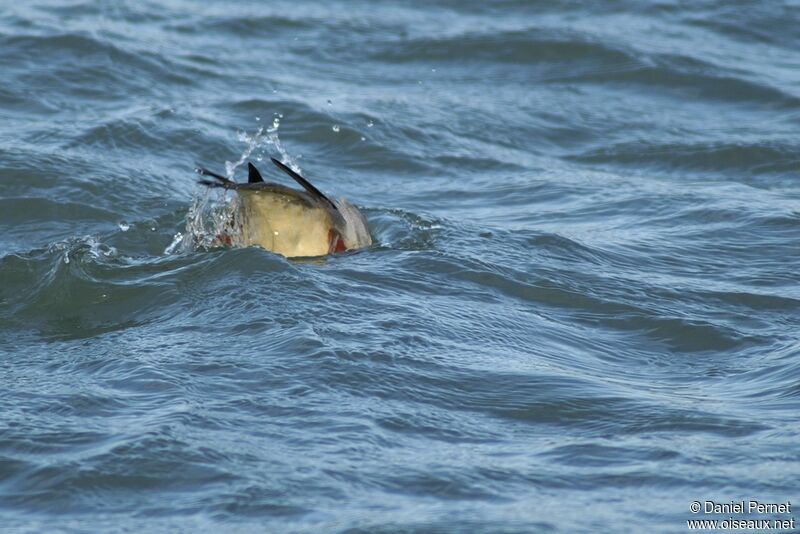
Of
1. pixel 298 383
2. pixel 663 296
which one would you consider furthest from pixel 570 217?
pixel 298 383

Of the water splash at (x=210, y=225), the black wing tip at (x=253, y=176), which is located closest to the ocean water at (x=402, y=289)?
the water splash at (x=210, y=225)

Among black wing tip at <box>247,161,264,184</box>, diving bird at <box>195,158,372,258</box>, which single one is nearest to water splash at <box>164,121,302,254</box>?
diving bird at <box>195,158,372,258</box>

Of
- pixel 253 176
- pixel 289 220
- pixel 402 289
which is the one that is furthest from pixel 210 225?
pixel 402 289

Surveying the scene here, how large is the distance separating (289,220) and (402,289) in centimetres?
60

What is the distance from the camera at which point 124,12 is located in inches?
478

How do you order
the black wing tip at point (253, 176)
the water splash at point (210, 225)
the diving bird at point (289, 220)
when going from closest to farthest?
the black wing tip at point (253, 176)
the diving bird at point (289, 220)
the water splash at point (210, 225)

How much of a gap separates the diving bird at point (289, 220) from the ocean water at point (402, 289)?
91 mm

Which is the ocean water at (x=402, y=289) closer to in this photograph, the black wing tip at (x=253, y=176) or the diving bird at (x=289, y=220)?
the diving bird at (x=289, y=220)

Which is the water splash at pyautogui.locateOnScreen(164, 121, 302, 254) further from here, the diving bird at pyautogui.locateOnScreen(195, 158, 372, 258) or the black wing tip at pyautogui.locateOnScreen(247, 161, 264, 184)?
the black wing tip at pyautogui.locateOnScreen(247, 161, 264, 184)

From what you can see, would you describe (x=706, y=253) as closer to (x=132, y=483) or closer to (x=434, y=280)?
(x=434, y=280)

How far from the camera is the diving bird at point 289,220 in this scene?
554 centimetres

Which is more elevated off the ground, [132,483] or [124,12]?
[124,12]

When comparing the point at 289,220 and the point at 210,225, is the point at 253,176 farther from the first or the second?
the point at 210,225

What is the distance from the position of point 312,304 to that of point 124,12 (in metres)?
7.49
